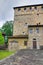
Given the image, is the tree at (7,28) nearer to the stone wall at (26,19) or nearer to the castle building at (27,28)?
the castle building at (27,28)

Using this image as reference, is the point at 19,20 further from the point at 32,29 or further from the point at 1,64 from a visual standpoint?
the point at 1,64

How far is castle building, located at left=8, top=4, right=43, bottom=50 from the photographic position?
4038 centimetres

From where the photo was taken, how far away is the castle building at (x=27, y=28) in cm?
4038

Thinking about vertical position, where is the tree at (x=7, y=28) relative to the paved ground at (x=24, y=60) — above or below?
above

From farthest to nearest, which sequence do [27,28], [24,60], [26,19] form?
[26,19]
[27,28]
[24,60]

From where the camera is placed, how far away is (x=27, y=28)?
45594 mm

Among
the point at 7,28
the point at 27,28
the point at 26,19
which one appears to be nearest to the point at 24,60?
the point at 27,28

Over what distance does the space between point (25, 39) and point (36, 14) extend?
884 cm

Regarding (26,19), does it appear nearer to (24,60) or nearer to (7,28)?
(7,28)

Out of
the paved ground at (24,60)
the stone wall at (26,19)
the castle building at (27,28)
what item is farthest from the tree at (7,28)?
the paved ground at (24,60)

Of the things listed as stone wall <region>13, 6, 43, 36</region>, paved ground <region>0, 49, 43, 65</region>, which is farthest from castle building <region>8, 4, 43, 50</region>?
paved ground <region>0, 49, 43, 65</region>

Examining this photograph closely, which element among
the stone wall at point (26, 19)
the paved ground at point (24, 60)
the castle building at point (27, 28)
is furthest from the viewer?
the stone wall at point (26, 19)

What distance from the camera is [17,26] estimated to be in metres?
46.6

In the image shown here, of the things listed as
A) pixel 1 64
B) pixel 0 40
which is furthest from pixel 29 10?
pixel 1 64
